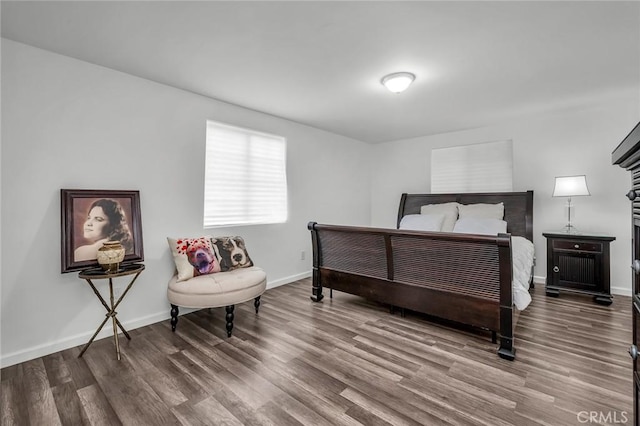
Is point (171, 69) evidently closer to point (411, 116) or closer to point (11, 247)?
point (11, 247)

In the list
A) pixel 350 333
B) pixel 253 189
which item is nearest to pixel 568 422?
pixel 350 333

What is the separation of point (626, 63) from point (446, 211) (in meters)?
2.49

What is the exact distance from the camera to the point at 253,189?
13.1ft

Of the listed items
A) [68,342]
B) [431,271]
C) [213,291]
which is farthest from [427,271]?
[68,342]


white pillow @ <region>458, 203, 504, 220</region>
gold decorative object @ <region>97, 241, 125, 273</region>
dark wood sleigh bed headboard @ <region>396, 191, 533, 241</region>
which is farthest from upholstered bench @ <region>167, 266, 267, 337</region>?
dark wood sleigh bed headboard @ <region>396, 191, 533, 241</region>

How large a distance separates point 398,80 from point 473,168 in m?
2.85

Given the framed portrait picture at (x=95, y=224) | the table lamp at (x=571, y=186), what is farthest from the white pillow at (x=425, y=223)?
the framed portrait picture at (x=95, y=224)

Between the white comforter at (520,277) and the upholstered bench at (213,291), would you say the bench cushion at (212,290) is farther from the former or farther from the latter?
the white comforter at (520,277)

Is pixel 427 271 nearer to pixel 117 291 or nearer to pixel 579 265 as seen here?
pixel 579 265

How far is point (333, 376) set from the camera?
207 centimetres

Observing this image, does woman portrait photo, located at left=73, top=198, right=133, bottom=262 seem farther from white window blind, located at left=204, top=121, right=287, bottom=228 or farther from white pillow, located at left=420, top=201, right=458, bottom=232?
white pillow, located at left=420, top=201, right=458, bottom=232

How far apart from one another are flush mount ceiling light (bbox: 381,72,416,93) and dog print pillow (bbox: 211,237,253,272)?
7.79 ft

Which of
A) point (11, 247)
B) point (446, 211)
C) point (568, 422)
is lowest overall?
point (568, 422)

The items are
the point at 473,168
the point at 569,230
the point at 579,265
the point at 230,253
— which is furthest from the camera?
the point at 473,168
